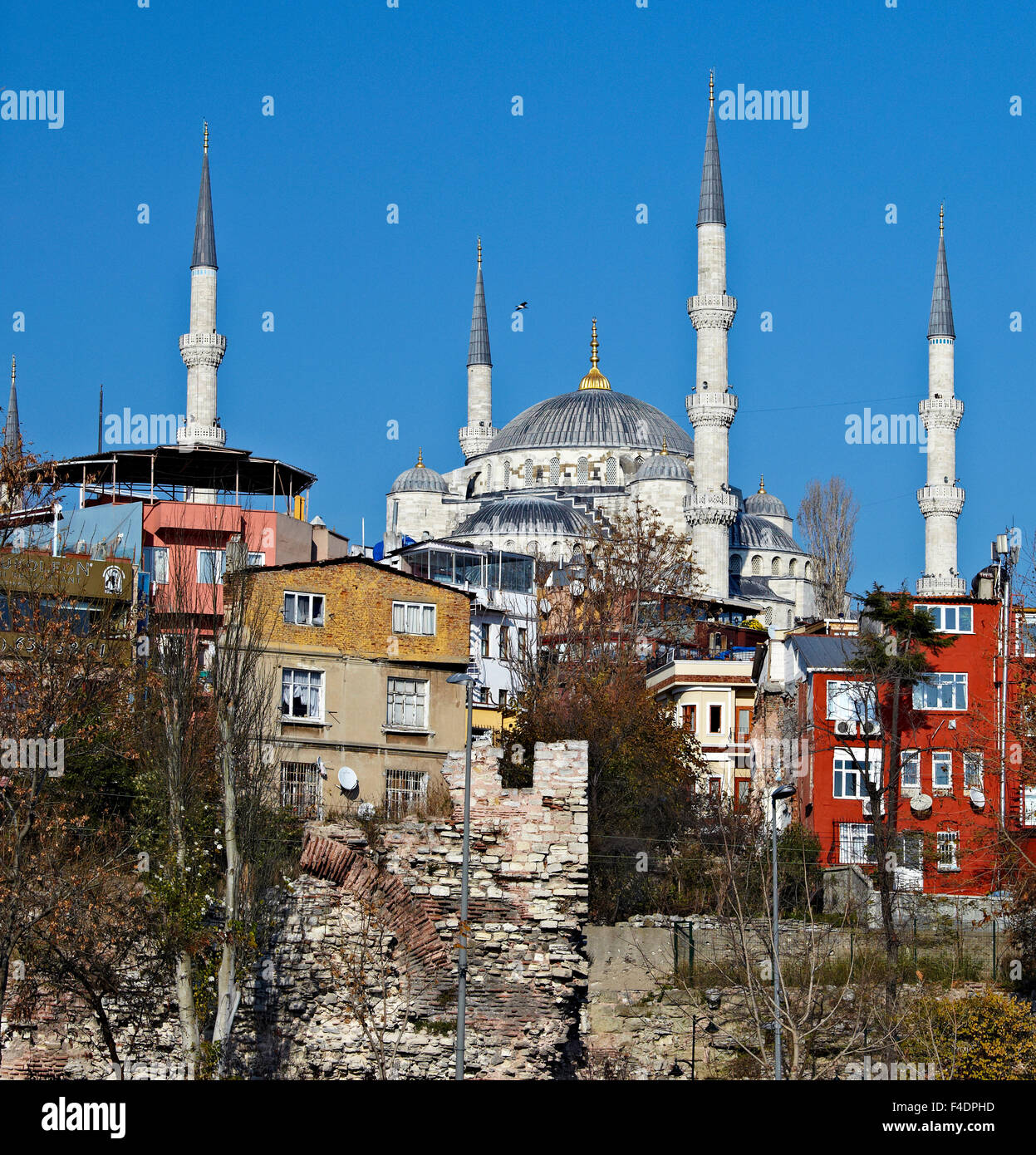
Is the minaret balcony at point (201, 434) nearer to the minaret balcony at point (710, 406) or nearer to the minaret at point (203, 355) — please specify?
the minaret at point (203, 355)

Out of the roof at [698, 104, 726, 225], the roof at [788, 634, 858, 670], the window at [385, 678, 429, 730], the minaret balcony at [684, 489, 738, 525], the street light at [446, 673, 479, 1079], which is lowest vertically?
the street light at [446, 673, 479, 1079]

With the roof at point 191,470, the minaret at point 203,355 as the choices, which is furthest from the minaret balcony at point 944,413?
the roof at point 191,470

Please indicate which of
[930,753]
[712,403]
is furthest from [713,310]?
[930,753]

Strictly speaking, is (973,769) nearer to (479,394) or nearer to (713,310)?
(713,310)

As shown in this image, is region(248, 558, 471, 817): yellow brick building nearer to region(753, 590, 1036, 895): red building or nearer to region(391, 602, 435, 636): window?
region(391, 602, 435, 636): window

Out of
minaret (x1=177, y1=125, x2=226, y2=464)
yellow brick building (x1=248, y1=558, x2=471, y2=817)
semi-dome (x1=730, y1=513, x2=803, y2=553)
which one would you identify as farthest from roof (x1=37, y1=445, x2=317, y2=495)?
semi-dome (x1=730, y1=513, x2=803, y2=553)
